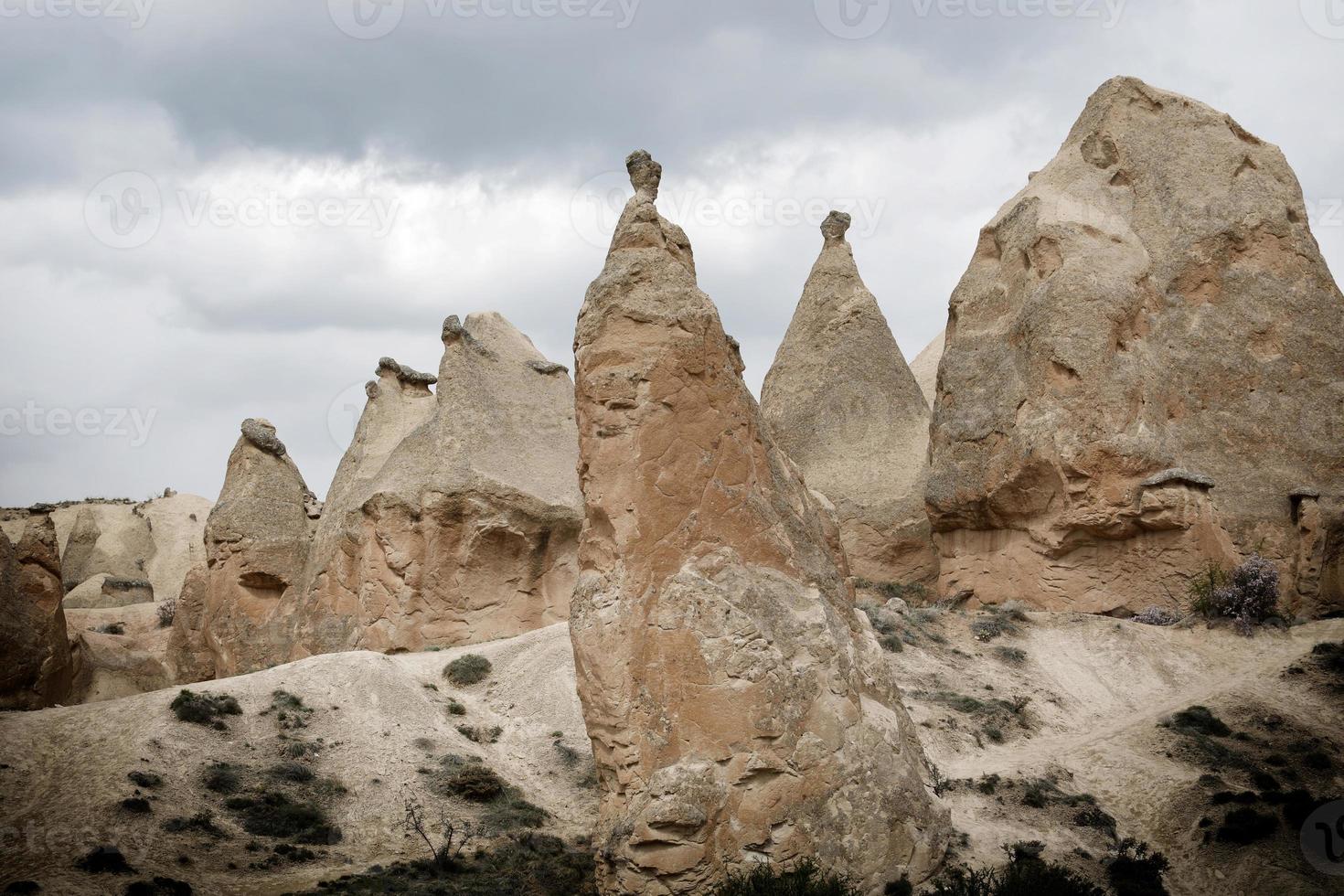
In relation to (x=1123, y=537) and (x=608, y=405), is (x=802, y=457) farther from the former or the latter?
(x=608, y=405)

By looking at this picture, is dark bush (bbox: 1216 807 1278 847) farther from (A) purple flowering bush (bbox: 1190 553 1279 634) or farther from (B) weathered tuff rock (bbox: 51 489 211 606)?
(B) weathered tuff rock (bbox: 51 489 211 606)

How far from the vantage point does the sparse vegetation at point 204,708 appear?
16.2 metres

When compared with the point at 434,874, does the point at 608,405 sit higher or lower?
higher

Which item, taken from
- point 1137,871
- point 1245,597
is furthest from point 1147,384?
point 1137,871

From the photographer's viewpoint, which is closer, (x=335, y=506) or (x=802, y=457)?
(x=335, y=506)

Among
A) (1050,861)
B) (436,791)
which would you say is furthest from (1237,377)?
(436,791)

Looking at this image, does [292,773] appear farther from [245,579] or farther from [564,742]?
[245,579]

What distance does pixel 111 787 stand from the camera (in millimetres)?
13977

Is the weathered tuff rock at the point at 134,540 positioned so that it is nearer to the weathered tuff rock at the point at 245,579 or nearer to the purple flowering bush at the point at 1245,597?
the weathered tuff rock at the point at 245,579

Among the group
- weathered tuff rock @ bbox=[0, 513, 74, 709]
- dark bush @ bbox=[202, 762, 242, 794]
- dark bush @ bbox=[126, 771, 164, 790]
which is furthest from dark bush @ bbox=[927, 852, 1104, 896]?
weathered tuff rock @ bbox=[0, 513, 74, 709]

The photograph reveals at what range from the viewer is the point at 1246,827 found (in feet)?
44.0

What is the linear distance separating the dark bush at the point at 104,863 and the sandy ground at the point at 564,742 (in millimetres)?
130

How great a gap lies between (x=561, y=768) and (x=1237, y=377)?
13789 millimetres

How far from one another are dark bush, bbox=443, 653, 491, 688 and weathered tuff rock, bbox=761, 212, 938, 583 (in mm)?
10259
